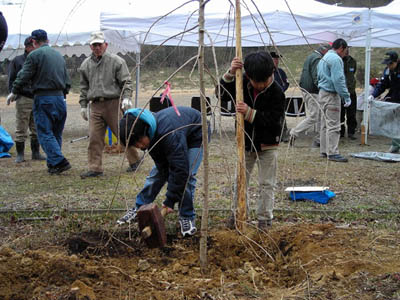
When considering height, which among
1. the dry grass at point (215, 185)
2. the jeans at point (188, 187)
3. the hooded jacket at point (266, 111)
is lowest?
the dry grass at point (215, 185)

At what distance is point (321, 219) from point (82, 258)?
2226 mm

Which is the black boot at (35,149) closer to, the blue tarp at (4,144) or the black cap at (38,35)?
the blue tarp at (4,144)

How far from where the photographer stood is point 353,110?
386 inches

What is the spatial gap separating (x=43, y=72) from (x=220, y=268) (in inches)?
159

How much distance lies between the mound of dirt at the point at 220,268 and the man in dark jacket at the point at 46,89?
253 cm

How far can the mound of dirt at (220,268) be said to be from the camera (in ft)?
9.02

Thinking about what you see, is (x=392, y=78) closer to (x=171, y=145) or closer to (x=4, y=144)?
(x=171, y=145)

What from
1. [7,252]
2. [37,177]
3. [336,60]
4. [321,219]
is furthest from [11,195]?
[336,60]

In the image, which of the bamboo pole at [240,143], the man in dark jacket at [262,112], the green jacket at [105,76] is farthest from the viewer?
the green jacket at [105,76]

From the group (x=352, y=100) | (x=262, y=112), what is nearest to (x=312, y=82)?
(x=352, y=100)

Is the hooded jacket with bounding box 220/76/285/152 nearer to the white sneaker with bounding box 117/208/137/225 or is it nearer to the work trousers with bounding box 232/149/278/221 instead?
the work trousers with bounding box 232/149/278/221

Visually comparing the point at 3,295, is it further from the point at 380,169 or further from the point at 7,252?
the point at 380,169

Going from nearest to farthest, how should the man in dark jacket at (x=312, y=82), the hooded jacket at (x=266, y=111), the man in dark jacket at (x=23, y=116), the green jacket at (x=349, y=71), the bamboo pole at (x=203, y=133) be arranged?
1. the bamboo pole at (x=203, y=133)
2. the hooded jacket at (x=266, y=111)
3. the man in dark jacket at (x=23, y=116)
4. the man in dark jacket at (x=312, y=82)
5. the green jacket at (x=349, y=71)

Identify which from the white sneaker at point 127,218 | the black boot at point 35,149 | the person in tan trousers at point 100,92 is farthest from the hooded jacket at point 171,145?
the black boot at point 35,149
